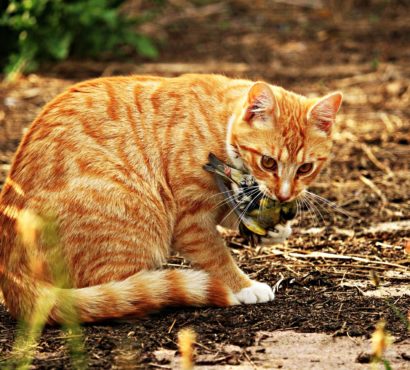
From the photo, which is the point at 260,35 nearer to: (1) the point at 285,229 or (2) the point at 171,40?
(2) the point at 171,40

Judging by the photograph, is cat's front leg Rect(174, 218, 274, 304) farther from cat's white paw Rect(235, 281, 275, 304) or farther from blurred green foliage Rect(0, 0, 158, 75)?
blurred green foliage Rect(0, 0, 158, 75)

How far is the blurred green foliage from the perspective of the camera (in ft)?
26.5

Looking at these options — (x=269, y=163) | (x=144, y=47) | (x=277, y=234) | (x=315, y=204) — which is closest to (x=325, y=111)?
(x=269, y=163)

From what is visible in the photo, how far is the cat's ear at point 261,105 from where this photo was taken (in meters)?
3.74

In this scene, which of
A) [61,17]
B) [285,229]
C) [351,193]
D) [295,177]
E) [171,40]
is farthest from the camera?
[171,40]

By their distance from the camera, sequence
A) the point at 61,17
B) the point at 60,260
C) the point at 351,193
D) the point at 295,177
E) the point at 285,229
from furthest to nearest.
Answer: the point at 61,17
the point at 351,193
the point at 285,229
the point at 295,177
the point at 60,260

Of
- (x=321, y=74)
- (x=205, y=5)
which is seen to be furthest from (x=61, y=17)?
(x=205, y=5)

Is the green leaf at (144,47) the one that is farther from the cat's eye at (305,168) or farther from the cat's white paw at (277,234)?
the cat's eye at (305,168)

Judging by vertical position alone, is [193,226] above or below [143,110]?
below

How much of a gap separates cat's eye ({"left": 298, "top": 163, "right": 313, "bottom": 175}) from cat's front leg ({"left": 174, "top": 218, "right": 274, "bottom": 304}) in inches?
19.6

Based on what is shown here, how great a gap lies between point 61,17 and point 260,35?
2.98 meters

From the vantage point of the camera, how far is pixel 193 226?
381 cm

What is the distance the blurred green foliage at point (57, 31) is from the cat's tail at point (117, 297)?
189 inches

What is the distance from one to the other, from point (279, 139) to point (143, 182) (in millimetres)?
675
